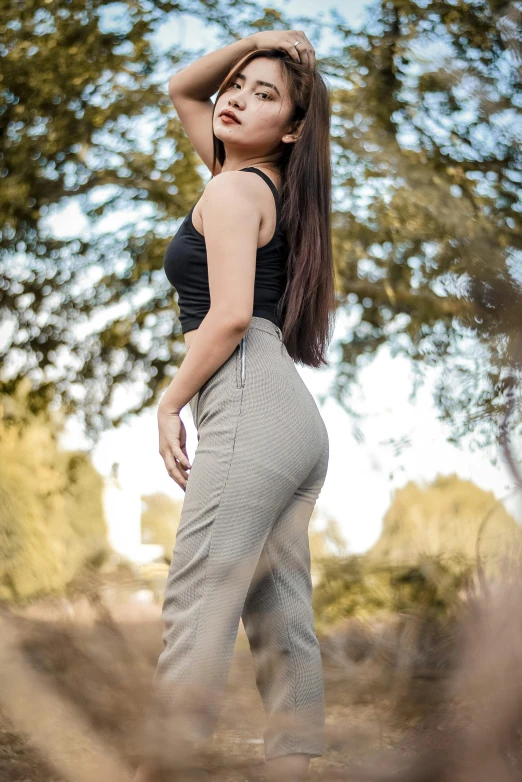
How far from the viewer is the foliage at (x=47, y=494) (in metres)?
3.08

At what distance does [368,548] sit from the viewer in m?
3.23

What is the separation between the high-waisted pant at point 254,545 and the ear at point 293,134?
32 centimetres

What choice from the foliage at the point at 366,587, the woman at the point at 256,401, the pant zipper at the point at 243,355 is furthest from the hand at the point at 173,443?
the foliage at the point at 366,587

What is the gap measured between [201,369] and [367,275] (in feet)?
7.63

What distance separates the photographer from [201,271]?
118 centimetres

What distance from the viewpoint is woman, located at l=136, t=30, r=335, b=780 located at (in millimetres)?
Result: 1075

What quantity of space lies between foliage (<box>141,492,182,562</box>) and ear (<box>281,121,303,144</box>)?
2.06 metres

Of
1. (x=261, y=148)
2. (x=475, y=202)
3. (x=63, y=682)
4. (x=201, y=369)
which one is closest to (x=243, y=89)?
(x=261, y=148)

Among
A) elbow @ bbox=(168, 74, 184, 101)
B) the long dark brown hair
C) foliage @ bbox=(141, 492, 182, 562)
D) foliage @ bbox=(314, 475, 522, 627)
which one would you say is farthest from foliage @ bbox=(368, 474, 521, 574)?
elbow @ bbox=(168, 74, 184, 101)

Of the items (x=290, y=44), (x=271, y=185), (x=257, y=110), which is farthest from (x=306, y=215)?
(x=290, y=44)

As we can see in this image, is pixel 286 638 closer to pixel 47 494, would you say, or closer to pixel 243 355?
pixel 243 355

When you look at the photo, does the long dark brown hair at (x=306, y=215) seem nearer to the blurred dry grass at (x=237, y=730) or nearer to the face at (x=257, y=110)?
the face at (x=257, y=110)

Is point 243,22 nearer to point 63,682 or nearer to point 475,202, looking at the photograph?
point 475,202

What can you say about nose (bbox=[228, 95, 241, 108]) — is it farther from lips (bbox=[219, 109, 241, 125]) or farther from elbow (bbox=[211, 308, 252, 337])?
elbow (bbox=[211, 308, 252, 337])
